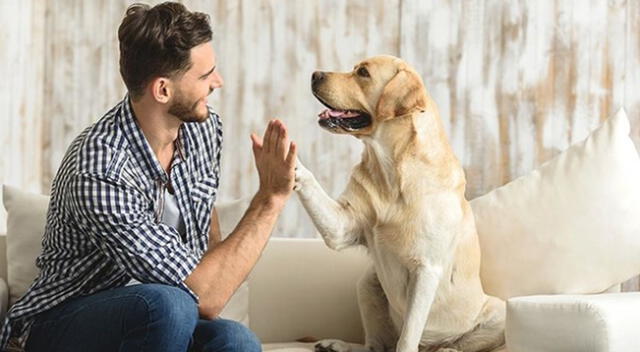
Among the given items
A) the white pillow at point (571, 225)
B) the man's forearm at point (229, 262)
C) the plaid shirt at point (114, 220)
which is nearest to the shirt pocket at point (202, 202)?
the plaid shirt at point (114, 220)

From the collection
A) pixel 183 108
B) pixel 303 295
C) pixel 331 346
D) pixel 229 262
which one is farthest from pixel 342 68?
pixel 229 262

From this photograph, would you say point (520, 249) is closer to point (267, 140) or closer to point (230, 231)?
point (230, 231)

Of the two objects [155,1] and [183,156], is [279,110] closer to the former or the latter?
[155,1]

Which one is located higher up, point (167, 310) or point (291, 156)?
point (291, 156)

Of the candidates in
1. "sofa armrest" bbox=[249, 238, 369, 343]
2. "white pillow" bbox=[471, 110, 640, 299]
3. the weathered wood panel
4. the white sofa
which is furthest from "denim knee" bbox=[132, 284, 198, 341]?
the weathered wood panel

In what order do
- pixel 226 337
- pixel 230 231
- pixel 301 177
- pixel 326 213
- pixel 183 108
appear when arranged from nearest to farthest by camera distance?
1. pixel 226 337
2. pixel 183 108
3. pixel 301 177
4. pixel 326 213
5. pixel 230 231

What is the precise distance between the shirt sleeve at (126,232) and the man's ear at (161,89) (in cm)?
25

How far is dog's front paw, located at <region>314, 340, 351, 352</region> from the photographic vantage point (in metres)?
2.71

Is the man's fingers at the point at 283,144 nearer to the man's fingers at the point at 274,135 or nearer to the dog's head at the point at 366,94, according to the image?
the man's fingers at the point at 274,135

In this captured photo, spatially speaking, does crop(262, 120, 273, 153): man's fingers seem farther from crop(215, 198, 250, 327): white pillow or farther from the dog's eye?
crop(215, 198, 250, 327): white pillow

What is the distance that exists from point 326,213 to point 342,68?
2.83 feet

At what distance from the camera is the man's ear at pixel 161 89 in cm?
230

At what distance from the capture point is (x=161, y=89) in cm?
231

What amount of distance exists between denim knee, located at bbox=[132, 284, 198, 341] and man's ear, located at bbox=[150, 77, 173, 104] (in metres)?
0.44
